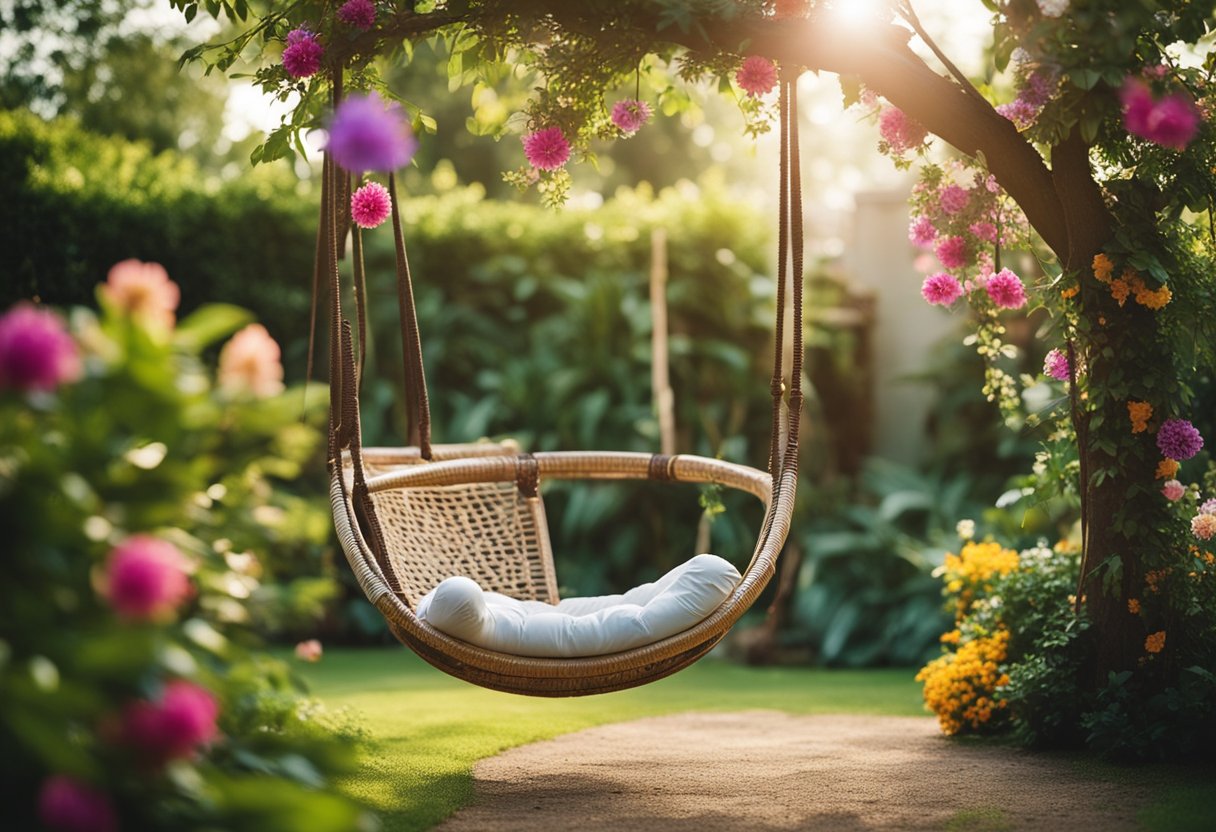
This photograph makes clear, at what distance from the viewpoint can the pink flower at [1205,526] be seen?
2.79m

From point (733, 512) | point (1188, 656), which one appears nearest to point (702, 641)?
point (1188, 656)

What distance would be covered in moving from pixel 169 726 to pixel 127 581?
A: 147 mm

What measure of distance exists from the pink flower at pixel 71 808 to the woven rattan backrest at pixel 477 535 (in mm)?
1913

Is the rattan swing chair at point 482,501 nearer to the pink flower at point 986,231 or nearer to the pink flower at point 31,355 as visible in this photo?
the pink flower at point 986,231

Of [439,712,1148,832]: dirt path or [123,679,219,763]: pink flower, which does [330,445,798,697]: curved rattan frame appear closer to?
[439,712,1148,832]: dirt path

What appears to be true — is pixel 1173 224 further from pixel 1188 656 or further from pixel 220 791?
pixel 220 791

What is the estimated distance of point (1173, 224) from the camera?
286 cm

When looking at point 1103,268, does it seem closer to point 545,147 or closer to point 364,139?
point 545,147

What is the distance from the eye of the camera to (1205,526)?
9.16 ft

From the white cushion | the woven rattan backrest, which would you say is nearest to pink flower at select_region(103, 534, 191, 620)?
the white cushion

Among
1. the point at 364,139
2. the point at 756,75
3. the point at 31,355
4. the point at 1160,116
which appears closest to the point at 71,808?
the point at 31,355

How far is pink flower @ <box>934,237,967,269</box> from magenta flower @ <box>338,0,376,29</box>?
148 centimetres

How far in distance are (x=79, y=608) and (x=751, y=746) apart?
2141mm

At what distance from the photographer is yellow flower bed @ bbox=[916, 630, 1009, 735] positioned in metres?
3.23
